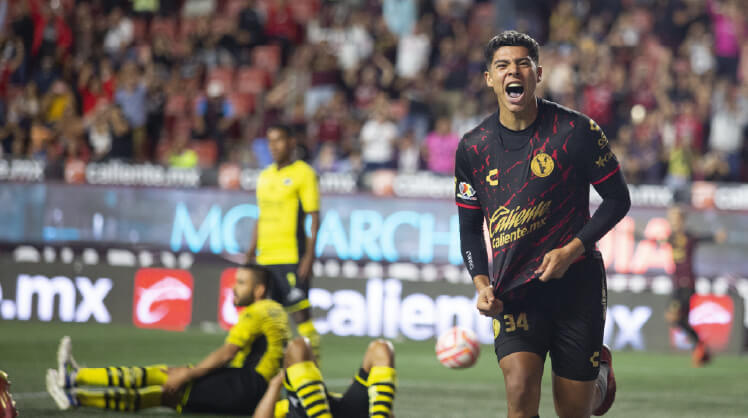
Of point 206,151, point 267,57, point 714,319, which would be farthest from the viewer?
point 267,57

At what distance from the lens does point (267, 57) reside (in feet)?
68.6

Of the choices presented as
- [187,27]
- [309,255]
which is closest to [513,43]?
[309,255]

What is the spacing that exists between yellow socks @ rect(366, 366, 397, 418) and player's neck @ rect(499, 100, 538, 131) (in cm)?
165

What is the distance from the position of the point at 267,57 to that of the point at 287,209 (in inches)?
428

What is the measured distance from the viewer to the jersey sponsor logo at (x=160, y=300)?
16172 millimetres

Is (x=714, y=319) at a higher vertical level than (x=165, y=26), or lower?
lower

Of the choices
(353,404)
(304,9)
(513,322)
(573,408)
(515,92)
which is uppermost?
(304,9)

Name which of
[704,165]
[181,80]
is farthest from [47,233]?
[704,165]

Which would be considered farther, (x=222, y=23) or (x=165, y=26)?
(x=165, y=26)

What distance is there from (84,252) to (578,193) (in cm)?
1208

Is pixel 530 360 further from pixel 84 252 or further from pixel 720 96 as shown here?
pixel 720 96

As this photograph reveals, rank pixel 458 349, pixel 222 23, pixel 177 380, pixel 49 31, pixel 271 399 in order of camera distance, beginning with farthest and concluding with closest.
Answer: pixel 222 23
pixel 49 31
pixel 177 380
pixel 271 399
pixel 458 349

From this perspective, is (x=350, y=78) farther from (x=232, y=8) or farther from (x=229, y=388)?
(x=229, y=388)

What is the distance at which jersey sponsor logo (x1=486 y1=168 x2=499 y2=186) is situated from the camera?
5.47 metres
